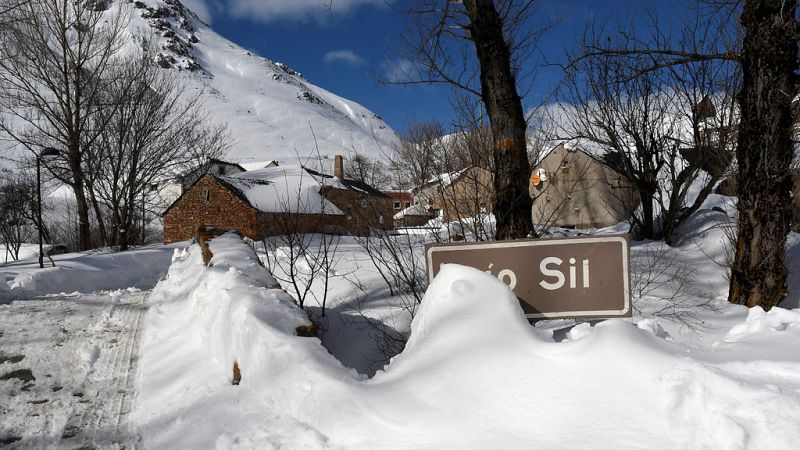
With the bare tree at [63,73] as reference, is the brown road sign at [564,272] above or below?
below

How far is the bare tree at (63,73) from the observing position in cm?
1936

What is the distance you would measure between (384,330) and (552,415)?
3443mm

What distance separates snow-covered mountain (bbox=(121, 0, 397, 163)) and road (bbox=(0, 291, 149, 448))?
75.4m

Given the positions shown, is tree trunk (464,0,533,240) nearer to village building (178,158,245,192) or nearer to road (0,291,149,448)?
road (0,291,149,448)

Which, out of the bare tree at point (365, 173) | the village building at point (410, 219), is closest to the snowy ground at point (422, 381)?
the village building at point (410, 219)

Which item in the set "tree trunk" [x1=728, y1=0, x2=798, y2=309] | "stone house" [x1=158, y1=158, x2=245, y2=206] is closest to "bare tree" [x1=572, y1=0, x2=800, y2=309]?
"tree trunk" [x1=728, y1=0, x2=798, y2=309]

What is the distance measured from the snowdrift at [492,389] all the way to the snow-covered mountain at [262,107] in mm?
78345

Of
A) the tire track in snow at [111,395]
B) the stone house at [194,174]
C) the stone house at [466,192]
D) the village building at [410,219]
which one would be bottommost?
the tire track in snow at [111,395]

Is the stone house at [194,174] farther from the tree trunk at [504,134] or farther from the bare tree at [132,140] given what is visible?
the tree trunk at [504,134]

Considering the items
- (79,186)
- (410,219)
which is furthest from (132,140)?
(410,219)

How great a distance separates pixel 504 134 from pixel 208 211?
29.3 m

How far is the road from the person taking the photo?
298 centimetres

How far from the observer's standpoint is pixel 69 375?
397cm

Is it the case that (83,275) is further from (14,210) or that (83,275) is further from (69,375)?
(14,210)
